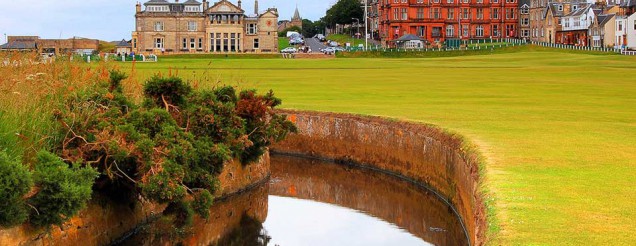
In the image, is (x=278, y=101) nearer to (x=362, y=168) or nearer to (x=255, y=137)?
(x=255, y=137)

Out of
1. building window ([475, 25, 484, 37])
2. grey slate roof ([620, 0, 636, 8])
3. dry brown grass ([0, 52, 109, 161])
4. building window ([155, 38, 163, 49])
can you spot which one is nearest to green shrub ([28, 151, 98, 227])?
dry brown grass ([0, 52, 109, 161])

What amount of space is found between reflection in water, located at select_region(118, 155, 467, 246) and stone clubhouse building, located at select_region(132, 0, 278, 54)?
131360 millimetres

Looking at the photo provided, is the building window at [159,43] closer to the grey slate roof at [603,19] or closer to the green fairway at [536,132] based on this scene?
the grey slate roof at [603,19]

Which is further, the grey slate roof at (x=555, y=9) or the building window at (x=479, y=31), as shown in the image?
the building window at (x=479, y=31)


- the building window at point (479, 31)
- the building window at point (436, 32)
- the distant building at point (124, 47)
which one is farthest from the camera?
the building window at point (479, 31)

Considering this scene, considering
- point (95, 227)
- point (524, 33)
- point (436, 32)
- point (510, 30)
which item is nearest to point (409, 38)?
point (436, 32)

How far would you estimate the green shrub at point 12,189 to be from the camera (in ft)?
49.6

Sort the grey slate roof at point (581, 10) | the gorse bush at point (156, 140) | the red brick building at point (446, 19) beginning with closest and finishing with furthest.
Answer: the gorse bush at point (156, 140), the grey slate roof at point (581, 10), the red brick building at point (446, 19)

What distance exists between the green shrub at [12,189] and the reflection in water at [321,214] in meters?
5.15

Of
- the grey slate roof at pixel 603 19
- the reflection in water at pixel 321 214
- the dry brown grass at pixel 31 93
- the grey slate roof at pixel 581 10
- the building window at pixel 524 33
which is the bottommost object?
the reflection in water at pixel 321 214

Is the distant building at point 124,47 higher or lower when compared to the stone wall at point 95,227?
higher

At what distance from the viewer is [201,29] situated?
162m

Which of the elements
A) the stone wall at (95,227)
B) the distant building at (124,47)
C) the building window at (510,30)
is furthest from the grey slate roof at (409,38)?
the stone wall at (95,227)

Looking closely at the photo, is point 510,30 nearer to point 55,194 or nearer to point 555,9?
point 555,9
